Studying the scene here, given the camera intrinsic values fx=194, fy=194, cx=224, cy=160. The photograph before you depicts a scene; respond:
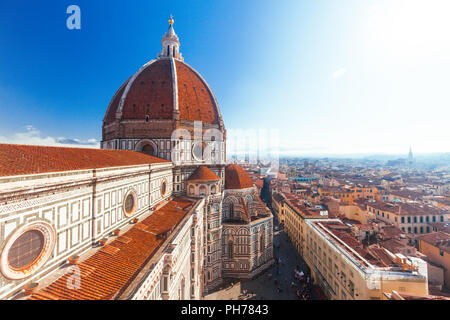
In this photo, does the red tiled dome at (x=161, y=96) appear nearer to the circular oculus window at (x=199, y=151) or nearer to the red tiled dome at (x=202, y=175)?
the circular oculus window at (x=199, y=151)

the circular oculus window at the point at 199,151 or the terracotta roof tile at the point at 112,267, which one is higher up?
the circular oculus window at the point at 199,151

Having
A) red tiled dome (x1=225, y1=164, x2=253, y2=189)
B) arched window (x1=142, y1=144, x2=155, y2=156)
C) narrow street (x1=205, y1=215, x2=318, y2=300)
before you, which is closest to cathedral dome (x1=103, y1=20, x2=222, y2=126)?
arched window (x1=142, y1=144, x2=155, y2=156)

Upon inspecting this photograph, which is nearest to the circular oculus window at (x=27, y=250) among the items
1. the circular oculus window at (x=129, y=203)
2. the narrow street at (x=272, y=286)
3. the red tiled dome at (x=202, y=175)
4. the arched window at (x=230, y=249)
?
the circular oculus window at (x=129, y=203)

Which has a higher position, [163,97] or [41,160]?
[163,97]

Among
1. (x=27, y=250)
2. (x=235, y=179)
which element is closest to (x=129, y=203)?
(x=27, y=250)

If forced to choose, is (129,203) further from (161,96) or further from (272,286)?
(272,286)
